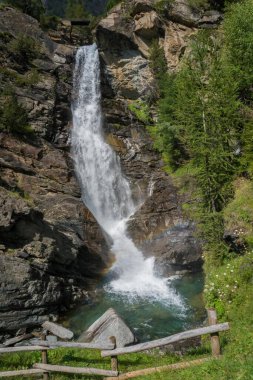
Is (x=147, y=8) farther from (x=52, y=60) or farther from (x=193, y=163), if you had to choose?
(x=193, y=163)

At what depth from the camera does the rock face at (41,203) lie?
16.4 meters

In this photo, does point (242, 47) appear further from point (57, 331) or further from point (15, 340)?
point (15, 340)

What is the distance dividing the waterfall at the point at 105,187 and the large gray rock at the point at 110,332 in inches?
199

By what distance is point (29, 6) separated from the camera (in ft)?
148

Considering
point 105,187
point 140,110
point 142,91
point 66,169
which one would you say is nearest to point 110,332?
point 66,169

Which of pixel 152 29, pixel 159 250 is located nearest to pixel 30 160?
pixel 159 250

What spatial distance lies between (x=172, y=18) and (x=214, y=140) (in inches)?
1124

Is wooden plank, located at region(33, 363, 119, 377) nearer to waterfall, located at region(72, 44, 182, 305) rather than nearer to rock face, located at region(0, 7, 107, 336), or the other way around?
rock face, located at region(0, 7, 107, 336)

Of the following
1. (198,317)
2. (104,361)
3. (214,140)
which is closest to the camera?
(104,361)

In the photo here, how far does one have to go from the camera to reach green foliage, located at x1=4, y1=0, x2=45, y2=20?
4398 cm

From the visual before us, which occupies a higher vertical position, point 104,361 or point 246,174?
point 246,174

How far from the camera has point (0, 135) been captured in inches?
1081

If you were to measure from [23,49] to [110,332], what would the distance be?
32207 mm

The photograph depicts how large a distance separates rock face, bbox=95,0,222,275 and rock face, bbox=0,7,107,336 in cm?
421
